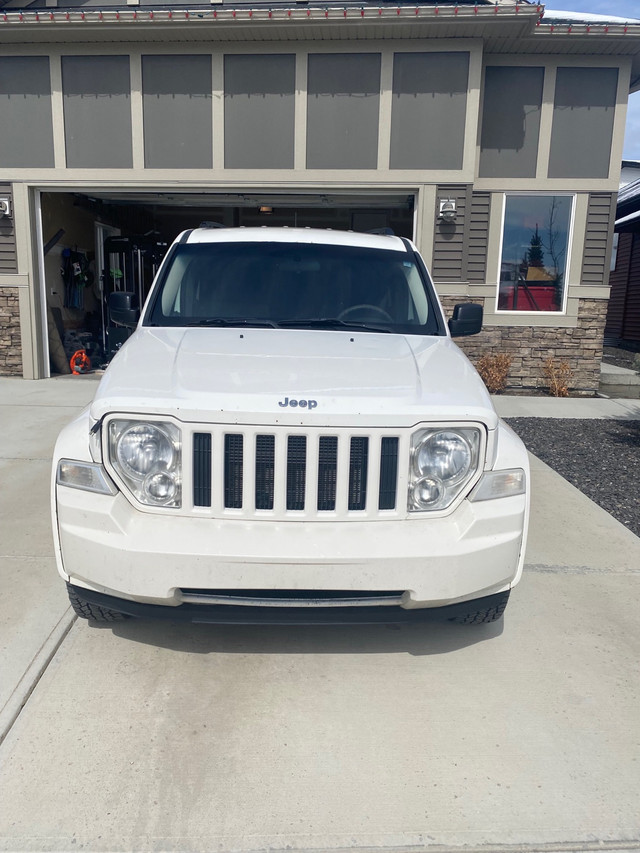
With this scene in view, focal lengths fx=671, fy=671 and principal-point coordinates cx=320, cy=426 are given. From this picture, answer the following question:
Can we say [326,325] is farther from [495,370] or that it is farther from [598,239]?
[598,239]

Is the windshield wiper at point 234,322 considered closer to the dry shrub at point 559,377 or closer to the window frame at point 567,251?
the window frame at point 567,251

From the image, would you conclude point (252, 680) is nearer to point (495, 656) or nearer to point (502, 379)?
point (495, 656)

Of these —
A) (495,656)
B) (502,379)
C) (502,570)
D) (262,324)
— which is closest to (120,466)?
(262,324)

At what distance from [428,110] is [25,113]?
235 inches

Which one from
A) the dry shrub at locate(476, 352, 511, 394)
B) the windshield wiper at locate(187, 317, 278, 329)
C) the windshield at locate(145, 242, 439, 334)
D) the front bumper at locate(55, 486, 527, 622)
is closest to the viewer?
the front bumper at locate(55, 486, 527, 622)

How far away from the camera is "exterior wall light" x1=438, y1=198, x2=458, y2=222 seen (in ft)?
32.0

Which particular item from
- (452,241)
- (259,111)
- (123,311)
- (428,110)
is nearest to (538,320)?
(452,241)

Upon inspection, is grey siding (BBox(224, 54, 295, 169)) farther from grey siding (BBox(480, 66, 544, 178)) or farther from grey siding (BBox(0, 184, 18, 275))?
grey siding (BBox(0, 184, 18, 275))

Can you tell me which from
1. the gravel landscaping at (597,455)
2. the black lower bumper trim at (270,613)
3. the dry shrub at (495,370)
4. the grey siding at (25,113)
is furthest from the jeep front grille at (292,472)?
the grey siding at (25,113)

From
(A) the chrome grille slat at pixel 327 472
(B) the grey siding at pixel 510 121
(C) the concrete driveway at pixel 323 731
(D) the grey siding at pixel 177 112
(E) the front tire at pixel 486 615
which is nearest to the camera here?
(C) the concrete driveway at pixel 323 731

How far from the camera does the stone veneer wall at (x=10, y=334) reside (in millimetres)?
10656

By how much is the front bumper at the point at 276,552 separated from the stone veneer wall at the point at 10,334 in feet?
30.0

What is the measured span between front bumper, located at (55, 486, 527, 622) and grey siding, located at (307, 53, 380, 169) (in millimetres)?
8440

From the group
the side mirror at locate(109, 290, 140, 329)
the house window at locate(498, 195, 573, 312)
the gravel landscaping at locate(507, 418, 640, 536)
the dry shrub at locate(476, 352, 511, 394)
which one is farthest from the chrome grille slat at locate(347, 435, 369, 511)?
the house window at locate(498, 195, 573, 312)
